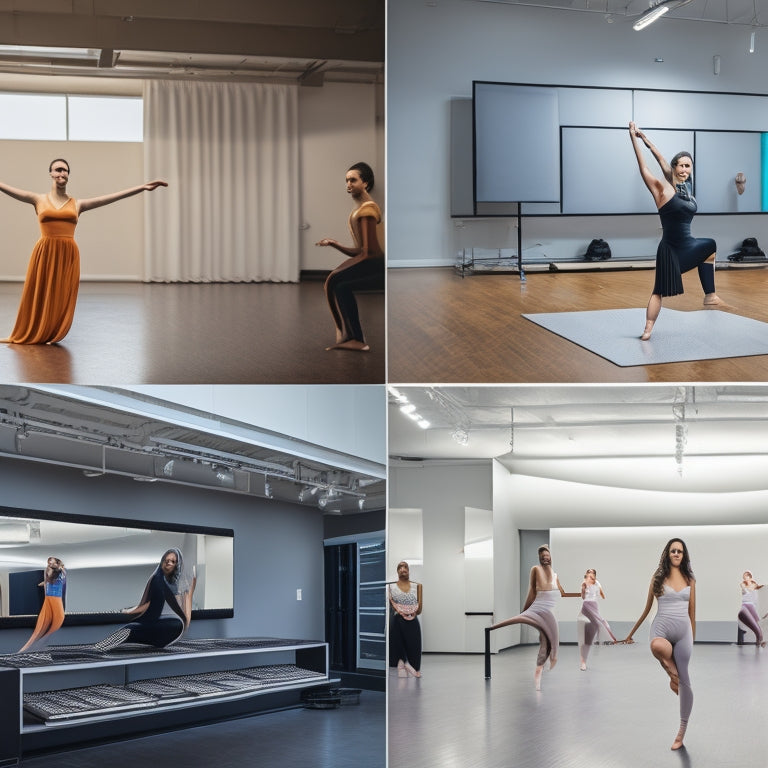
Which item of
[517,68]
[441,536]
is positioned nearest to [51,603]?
[441,536]

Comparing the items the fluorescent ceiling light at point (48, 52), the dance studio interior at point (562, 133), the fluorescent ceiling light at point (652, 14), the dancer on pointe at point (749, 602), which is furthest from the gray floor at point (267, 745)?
the fluorescent ceiling light at point (652, 14)

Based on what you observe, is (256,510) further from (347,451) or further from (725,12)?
(725,12)

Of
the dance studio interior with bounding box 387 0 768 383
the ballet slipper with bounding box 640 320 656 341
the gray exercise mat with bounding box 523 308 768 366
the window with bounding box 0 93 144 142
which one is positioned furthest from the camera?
the dance studio interior with bounding box 387 0 768 383

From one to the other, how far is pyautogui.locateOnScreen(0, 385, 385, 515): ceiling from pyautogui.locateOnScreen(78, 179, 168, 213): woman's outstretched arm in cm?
121

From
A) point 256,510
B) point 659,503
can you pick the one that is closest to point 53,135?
point 256,510

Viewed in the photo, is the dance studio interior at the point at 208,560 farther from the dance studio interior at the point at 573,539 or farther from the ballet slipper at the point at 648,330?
the ballet slipper at the point at 648,330

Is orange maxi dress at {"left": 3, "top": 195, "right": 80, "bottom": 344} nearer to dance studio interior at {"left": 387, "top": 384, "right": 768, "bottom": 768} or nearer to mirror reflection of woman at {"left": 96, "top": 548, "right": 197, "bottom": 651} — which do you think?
mirror reflection of woman at {"left": 96, "top": 548, "right": 197, "bottom": 651}

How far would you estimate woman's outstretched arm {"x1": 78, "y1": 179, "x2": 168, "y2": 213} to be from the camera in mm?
6488

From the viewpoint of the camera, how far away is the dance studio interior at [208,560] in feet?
20.6

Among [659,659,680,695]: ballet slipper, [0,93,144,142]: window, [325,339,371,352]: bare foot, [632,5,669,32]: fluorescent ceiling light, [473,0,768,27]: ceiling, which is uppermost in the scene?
[473,0,768,27]: ceiling

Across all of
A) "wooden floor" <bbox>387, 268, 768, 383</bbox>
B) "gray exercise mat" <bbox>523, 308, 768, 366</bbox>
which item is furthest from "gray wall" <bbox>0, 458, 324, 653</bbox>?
"gray exercise mat" <bbox>523, 308, 768, 366</bbox>

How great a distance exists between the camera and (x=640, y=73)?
43.5ft

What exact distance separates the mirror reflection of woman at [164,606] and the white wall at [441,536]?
1.45 meters

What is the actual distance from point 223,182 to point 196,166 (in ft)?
0.68
